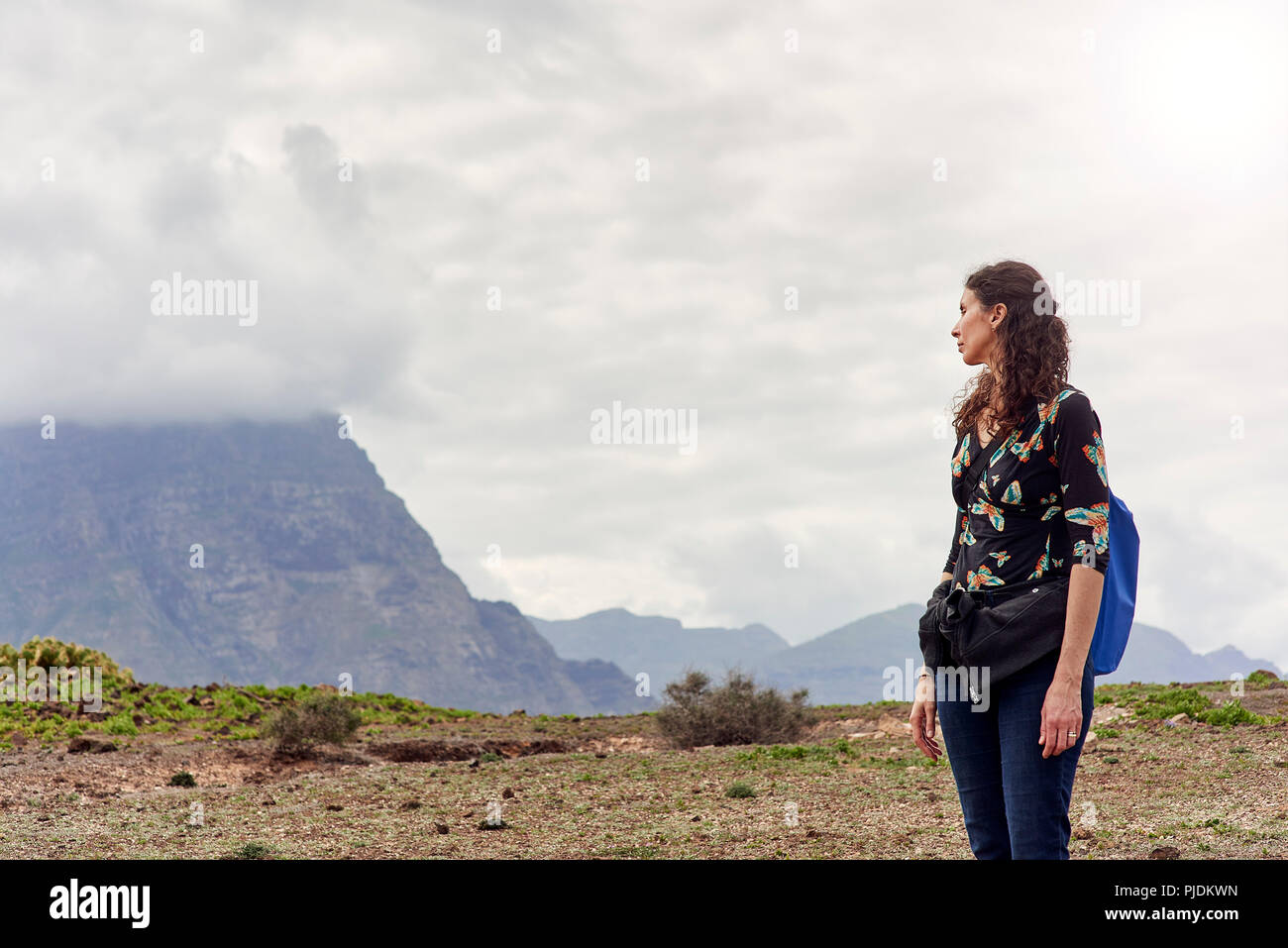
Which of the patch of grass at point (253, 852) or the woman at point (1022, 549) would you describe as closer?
the woman at point (1022, 549)

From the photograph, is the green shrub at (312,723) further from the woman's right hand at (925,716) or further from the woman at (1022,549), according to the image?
the woman at (1022,549)

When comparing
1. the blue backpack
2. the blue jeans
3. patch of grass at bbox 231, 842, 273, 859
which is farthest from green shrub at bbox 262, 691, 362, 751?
the blue backpack

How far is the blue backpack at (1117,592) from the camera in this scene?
3236mm

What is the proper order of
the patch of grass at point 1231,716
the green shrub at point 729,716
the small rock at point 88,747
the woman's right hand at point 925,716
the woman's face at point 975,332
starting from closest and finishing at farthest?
the woman's face at point 975,332 < the woman's right hand at point 925,716 < the patch of grass at point 1231,716 < the small rock at point 88,747 < the green shrub at point 729,716

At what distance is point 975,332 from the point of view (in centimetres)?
353

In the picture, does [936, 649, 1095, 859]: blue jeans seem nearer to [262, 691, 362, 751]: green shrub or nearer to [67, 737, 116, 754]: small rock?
[262, 691, 362, 751]: green shrub

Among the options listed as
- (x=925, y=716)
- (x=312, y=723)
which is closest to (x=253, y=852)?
(x=925, y=716)

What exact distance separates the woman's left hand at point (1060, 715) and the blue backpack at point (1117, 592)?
238 mm

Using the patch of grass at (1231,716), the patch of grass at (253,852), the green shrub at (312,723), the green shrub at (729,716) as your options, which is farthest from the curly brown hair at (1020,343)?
the green shrub at (729,716)

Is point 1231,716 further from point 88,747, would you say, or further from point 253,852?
point 88,747

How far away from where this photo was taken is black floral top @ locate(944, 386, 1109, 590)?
312 centimetres
